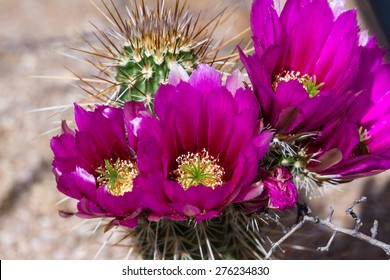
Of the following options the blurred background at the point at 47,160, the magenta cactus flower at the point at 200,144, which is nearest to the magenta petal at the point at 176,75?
the magenta cactus flower at the point at 200,144

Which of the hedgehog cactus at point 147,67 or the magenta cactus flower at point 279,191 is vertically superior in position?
the hedgehog cactus at point 147,67

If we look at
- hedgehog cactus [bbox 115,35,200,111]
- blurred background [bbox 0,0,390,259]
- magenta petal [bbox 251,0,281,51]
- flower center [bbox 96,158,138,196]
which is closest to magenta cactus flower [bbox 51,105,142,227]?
flower center [bbox 96,158,138,196]

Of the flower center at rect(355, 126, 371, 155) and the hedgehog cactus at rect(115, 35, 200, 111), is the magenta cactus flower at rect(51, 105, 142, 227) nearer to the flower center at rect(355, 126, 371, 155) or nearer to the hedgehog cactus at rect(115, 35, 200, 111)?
the hedgehog cactus at rect(115, 35, 200, 111)

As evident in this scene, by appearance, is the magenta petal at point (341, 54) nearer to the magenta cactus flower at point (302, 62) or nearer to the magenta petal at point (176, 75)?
the magenta cactus flower at point (302, 62)

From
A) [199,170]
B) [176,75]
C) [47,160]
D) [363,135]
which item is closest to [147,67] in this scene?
[176,75]

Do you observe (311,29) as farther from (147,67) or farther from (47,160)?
(47,160)

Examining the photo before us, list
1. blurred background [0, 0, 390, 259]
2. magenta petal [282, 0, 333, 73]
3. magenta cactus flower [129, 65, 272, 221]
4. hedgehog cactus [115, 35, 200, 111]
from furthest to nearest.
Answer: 1. blurred background [0, 0, 390, 259]
2. hedgehog cactus [115, 35, 200, 111]
3. magenta petal [282, 0, 333, 73]
4. magenta cactus flower [129, 65, 272, 221]
